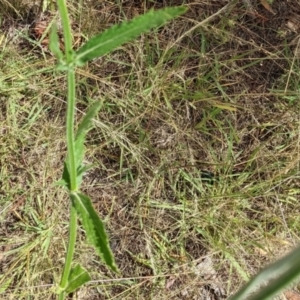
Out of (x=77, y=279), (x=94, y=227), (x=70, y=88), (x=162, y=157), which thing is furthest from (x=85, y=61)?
(x=162, y=157)

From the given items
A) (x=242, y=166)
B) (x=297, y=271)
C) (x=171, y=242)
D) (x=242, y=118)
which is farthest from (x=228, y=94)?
(x=297, y=271)

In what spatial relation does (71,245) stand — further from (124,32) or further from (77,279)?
(124,32)

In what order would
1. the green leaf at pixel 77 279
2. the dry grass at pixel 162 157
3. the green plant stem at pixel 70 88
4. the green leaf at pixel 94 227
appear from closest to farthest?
the green plant stem at pixel 70 88
the green leaf at pixel 94 227
the green leaf at pixel 77 279
the dry grass at pixel 162 157

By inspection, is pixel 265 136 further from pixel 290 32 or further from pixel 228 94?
pixel 290 32

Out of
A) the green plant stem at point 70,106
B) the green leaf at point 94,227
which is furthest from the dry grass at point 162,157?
the green leaf at point 94,227

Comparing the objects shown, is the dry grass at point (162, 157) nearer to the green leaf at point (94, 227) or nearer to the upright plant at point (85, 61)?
the upright plant at point (85, 61)

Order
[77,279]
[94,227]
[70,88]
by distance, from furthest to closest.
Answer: [77,279] < [94,227] < [70,88]
